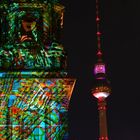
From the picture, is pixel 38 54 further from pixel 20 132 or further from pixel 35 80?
pixel 20 132

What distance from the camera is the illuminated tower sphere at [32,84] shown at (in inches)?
1841

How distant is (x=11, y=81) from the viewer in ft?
154

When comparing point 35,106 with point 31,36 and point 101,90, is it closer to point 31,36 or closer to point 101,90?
point 31,36

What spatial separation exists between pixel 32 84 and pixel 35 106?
4.87 ft

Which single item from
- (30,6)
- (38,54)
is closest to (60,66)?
(38,54)

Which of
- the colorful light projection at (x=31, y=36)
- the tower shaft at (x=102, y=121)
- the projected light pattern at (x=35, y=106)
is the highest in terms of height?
the tower shaft at (x=102, y=121)

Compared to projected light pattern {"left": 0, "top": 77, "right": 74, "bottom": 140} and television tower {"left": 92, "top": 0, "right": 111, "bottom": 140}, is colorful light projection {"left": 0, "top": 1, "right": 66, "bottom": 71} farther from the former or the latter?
television tower {"left": 92, "top": 0, "right": 111, "bottom": 140}

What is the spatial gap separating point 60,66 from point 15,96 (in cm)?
356

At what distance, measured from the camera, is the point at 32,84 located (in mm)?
47250

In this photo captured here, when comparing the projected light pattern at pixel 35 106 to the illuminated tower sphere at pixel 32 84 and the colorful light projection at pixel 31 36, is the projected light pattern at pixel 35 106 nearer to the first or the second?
the illuminated tower sphere at pixel 32 84

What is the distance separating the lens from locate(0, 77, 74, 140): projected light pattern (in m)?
46.7

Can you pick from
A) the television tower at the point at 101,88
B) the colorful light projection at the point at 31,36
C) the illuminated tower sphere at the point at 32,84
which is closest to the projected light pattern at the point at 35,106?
the illuminated tower sphere at the point at 32,84

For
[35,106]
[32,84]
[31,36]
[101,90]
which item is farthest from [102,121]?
[32,84]

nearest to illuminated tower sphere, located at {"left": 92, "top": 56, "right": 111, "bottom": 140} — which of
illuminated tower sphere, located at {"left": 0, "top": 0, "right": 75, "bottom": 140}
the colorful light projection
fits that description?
the colorful light projection
